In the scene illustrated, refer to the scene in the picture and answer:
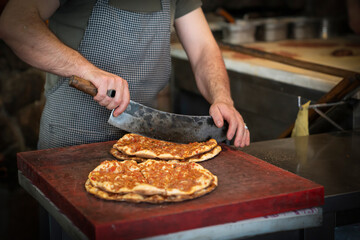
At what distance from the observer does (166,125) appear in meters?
2.15

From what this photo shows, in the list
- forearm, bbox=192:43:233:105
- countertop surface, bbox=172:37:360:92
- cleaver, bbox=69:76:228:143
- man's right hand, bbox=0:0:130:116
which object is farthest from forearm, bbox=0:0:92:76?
countertop surface, bbox=172:37:360:92

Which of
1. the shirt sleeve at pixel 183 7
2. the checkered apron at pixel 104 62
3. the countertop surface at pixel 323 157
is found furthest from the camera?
the shirt sleeve at pixel 183 7

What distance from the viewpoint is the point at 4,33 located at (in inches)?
83.7

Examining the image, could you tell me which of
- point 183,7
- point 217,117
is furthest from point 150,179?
point 183,7

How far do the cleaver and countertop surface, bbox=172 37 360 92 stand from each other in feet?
4.06

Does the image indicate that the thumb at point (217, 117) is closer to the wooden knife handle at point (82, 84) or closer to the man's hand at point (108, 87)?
the man's hand at point (108, 87)

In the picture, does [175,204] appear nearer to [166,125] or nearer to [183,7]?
[166,125]

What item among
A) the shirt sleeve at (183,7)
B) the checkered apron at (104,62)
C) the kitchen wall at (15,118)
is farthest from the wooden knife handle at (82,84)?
the kitchen wall at (15,118)

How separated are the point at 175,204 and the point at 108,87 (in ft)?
2.20

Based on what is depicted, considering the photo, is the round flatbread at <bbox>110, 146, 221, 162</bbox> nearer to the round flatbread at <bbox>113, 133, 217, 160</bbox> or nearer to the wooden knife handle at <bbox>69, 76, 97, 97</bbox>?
the round flatbread at <bbox>113, 133, 217, 160</bbox>

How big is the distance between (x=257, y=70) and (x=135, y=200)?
2.33 m

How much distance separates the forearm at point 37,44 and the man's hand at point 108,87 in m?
0.10

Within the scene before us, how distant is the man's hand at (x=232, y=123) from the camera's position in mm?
2131

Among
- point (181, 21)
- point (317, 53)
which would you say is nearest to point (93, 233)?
point (181, 21)
